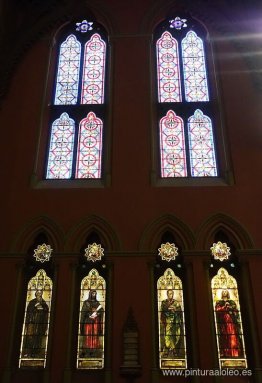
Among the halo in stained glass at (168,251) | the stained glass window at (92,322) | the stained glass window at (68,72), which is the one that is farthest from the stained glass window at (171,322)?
the stained glass window at (68,72)

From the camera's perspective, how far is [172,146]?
31.3 feet

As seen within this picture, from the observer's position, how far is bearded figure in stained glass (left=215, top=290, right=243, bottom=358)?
7504 millimetres

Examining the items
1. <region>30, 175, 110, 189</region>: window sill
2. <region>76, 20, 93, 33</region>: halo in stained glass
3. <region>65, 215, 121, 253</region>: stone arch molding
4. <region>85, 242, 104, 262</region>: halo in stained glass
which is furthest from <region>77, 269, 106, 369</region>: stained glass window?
<region>76, 20, 93, 33</region>: halo in stained glass

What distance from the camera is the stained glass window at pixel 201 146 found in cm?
924

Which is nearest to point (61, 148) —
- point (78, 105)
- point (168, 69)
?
point (78, 105)

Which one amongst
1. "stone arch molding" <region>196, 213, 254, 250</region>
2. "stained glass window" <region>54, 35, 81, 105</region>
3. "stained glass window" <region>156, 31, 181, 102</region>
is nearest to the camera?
"stone arch molding" <region>196, 213, 254, 250</region>

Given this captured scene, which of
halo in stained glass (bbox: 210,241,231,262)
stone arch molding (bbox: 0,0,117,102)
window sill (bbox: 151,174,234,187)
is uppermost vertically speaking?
stone arch molding (bbox: 0,0,117,102)

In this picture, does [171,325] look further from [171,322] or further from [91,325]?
[91,325]

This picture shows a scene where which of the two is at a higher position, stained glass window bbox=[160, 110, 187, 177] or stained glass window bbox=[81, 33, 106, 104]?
stained glass window bbox=[81, 33, 106, 104]

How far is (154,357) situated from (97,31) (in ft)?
25.5

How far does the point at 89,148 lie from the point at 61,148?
61cm

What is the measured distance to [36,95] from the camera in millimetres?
10016

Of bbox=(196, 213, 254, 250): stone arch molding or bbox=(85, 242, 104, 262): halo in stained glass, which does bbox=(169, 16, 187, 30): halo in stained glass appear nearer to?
bbox=(196, 213, 254, 250): stone arch molding

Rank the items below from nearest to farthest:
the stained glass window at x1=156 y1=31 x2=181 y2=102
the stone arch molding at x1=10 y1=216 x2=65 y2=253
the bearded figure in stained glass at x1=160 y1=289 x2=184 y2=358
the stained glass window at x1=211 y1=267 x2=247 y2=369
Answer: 1. the stained glass window at x1=211 y1=267 x2=247 y2=369
2. the bearded figure in stained glass at x1=160 y1=289 x2=184 y2=358
3. the stone arch molding at x1=10 y1=216 x2=65 y2=253
4. the stained glass window at x1=156 y1=31 x2=181 y2=102
